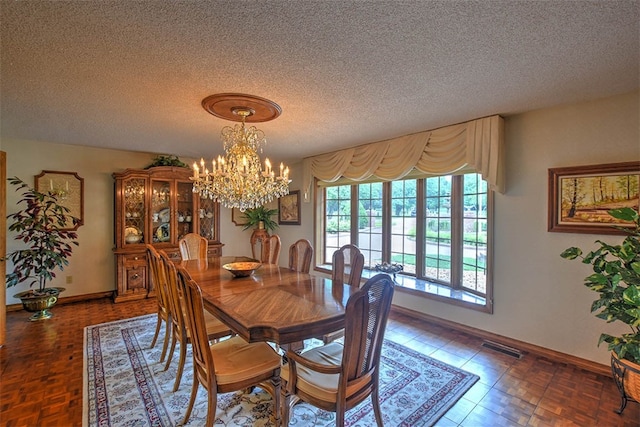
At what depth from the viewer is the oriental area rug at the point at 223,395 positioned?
1.93 m

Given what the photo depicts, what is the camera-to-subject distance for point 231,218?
595cm

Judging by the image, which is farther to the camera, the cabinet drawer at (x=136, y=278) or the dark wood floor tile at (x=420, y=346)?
the cabinet drawer at (x=136, y=278)

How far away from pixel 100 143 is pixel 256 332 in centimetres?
422

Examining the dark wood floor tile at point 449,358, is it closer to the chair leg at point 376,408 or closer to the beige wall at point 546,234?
the beige wall at point 546,234

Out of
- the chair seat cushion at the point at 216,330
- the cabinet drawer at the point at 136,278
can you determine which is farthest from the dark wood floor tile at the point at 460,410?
the cabinet drawer at the point at 136,278

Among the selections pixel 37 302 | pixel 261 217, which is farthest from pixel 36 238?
pixel 261 217

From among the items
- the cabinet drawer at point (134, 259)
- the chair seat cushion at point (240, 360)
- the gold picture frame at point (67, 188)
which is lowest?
the chair seat cushion at point (240, 360)

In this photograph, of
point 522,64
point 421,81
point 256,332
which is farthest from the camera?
point 421,81

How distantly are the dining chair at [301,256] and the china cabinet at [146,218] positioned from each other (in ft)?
8.36

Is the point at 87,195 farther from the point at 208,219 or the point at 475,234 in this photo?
the point at 475,234

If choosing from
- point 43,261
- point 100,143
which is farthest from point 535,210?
point 43,261

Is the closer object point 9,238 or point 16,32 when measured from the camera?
point 16,32

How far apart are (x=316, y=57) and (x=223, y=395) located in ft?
8.22

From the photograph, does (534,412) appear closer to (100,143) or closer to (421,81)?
(421,81)
